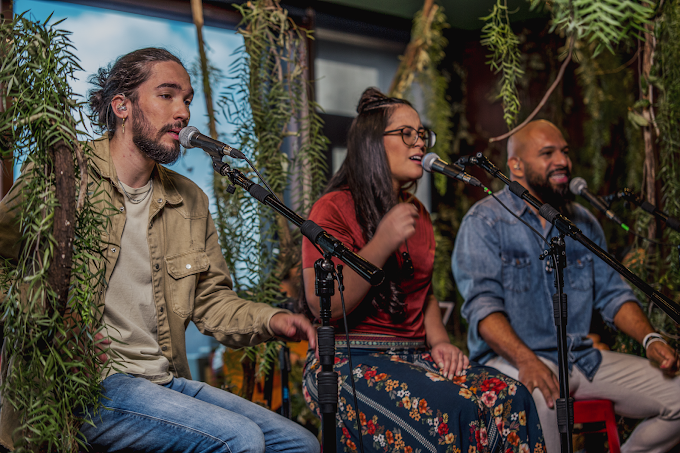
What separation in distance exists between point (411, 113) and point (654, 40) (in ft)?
4.08

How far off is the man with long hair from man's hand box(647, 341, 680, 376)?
1.66m

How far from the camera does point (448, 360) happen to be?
2109 millimetres

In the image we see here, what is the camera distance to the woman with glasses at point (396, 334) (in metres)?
1.79

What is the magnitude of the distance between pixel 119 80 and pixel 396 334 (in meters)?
1.27

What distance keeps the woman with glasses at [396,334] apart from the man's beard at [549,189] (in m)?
0.77

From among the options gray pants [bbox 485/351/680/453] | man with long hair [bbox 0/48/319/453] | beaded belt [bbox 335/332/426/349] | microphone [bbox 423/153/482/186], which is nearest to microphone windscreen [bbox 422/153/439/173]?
microphone [bbox 423/153/482/186]

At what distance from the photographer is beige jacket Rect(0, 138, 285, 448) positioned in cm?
178

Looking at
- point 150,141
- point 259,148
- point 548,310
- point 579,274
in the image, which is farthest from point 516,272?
point 150,141

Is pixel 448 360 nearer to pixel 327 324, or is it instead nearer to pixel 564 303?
pixel 564 303

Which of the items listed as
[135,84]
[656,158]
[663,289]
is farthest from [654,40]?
[135,84]

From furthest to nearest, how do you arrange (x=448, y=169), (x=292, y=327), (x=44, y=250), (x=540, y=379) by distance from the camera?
(x=540, y=379), (x=448, y=169), (x=292, y=327), (x=44, y=250)

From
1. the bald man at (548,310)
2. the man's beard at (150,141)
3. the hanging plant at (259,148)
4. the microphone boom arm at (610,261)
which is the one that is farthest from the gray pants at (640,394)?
the man's beard at (150,141)

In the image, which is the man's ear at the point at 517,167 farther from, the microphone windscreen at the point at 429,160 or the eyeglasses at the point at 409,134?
the microphone windscreen at the point at 429,160

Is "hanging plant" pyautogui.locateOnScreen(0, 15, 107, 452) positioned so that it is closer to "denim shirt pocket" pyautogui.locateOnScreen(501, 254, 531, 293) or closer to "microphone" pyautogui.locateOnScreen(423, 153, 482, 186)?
"microphone" pyautogui.locateOnScreen(423, 153, 482, 186)
